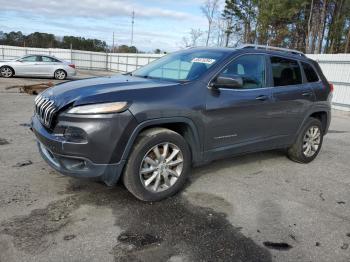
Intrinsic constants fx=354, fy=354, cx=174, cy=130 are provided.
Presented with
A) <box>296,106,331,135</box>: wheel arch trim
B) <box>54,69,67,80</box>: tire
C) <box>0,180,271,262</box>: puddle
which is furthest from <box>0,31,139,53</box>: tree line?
<box>0,180,271,262</box>: puddle

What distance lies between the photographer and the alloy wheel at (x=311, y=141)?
5.90 m

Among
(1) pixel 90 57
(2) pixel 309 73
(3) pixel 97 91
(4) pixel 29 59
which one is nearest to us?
(3) pixel 97 91

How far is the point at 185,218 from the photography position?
3686 millimetres

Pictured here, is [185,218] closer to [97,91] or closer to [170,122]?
[170,122]

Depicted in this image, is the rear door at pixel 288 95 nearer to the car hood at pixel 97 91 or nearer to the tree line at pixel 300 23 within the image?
the car hood at pixel 97 91

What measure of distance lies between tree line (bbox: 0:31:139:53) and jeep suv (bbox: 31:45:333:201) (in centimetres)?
4808

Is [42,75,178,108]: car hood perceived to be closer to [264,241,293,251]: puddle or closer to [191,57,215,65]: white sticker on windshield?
[191,57,215,65]: white sticker on windshield

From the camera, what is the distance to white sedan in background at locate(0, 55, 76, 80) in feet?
62.8

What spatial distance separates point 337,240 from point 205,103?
1.98 m

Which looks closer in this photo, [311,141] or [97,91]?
[97,91]

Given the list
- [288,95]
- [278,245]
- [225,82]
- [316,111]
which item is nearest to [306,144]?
[316,111]

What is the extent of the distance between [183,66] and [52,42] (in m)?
54.7

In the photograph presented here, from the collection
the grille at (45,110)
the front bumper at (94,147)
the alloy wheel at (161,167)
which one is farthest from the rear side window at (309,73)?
the grille at (45,110)

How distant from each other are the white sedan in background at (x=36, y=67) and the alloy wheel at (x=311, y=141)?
17.0m
